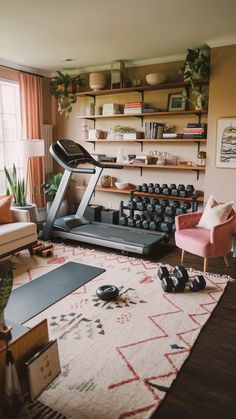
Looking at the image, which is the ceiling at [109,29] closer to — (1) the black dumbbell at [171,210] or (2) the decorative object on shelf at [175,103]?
(2) the decorative object on shelf at [175,103]

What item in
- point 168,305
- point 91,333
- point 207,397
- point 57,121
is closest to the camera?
point 207,397

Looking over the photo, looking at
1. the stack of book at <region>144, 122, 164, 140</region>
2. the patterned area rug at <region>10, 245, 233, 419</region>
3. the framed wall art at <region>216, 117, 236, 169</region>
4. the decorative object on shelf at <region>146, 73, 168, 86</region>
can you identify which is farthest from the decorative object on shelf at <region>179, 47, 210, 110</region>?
the patterned area rug at <region>10, 245, 233, 419</region>

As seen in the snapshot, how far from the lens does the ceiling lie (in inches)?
126

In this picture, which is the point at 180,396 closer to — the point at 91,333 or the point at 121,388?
the point at 121,388

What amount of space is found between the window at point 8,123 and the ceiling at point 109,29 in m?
0.41

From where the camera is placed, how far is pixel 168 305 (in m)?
2.93

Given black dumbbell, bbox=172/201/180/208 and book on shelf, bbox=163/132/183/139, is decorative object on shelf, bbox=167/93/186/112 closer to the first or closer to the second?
book on shelf, bbox=163/132/183/139

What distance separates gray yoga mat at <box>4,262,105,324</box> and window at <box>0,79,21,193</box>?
8.19ft

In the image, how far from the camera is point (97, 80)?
5461mm

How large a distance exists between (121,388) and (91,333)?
1.98 feet

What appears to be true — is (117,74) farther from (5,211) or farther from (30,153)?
(5,211)

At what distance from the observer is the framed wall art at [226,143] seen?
4484 mm

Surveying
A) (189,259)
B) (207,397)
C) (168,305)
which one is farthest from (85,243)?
(207,397)

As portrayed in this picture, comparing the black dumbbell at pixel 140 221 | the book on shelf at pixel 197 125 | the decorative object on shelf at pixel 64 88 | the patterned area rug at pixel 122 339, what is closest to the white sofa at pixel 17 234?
the patterned area rug at pixel 122 339
